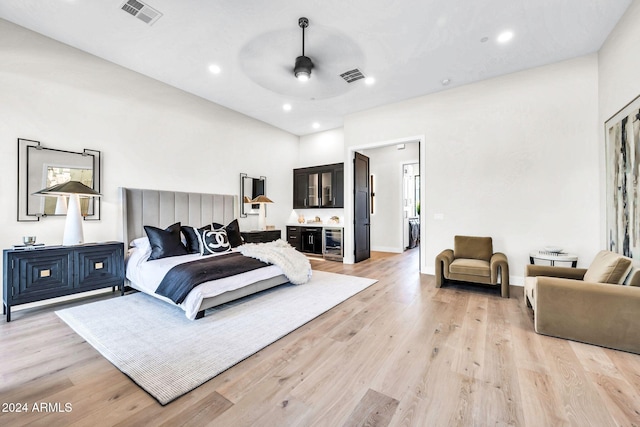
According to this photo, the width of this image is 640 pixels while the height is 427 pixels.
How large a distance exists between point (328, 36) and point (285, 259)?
9.89ft

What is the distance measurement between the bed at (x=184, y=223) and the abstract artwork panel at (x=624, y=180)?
404 cm

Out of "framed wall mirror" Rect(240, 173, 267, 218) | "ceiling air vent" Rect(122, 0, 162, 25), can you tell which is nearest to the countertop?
"framed wall mirror" Rect(240, 173, 267, 218)

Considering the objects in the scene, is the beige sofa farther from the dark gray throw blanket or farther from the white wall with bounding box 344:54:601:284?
the dark gray throw blanket

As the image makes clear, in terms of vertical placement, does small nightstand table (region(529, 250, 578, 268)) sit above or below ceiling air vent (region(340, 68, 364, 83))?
below

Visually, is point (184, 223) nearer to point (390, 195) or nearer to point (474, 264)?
point (474, 264)

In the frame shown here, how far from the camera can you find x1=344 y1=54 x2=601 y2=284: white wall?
371 centimetres

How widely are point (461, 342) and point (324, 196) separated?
4880mm

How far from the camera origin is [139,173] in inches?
165

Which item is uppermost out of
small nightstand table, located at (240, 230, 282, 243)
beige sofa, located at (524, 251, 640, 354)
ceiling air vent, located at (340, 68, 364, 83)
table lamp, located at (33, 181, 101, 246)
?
ceiling air vent, located at (340, 68, 364, 83)

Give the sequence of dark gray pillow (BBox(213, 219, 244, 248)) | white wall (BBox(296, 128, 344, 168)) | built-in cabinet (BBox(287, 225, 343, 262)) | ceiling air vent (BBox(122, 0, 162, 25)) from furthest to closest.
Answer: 1. white wall (BBox(296, 128, 344, 168))
2. built-in cabinet (BBox(287, 225, 343, 262))
3. dark gray pillow (BBox(213, 219, 244, 248))
4. ceiling air vent (BBox(122, 0, 162, 25))

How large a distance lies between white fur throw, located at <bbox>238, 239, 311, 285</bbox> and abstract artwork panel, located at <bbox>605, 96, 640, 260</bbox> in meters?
3.78

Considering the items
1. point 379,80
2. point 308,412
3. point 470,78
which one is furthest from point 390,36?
point 308,412

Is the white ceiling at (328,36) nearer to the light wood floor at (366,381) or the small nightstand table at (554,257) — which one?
the small nightstand table at (554,257)

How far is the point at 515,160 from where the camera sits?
4.11 meters
